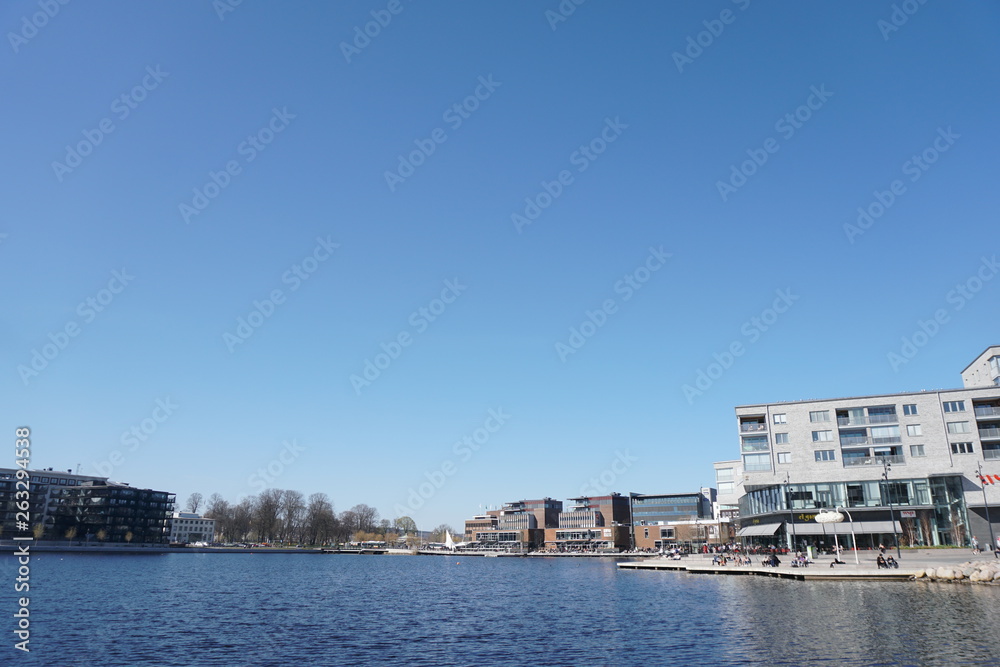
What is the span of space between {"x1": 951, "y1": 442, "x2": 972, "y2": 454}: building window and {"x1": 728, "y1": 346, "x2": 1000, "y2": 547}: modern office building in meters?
0.14

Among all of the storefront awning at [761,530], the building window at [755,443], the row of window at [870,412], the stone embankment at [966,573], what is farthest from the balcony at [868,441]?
the stone embankment at [966,573]

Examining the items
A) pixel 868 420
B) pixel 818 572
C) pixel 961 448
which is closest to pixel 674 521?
pixel 868 420

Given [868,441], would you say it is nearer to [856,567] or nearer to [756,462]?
[756,462]

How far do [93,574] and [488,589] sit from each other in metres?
56.5

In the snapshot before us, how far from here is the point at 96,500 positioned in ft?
599

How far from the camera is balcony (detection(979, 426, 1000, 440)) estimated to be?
275 feet

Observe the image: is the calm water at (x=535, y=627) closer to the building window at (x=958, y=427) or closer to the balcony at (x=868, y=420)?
the balcony at (x=868, y=420)

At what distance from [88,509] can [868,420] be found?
201273 mm

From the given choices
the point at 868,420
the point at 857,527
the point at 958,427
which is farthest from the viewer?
the point at 868,420

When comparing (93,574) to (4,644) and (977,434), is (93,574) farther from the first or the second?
(977,434)

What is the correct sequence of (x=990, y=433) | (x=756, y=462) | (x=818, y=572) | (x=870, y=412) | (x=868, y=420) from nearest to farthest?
1. (x=818, y=572)
2. (x=990, y=433)
3. (x=868, y=420)
4. (x=870, y=412)
5. (x=756, y=462)

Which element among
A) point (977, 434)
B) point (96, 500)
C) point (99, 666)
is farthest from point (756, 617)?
point (96, 500)

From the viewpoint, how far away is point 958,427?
282ft

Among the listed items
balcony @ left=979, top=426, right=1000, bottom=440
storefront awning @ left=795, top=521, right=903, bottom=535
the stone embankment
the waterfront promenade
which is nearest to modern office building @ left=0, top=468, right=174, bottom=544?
the waterfront promenade
